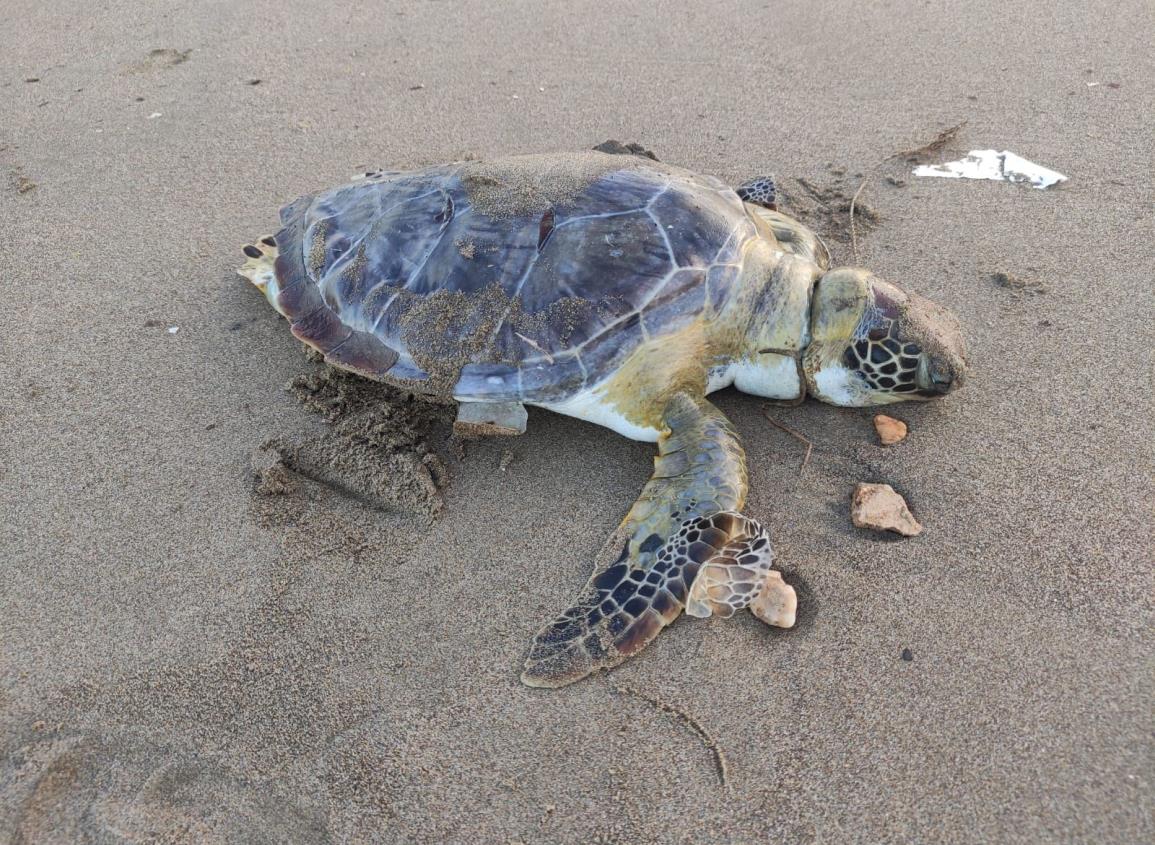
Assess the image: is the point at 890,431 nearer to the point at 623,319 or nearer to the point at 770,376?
the point at 770,376

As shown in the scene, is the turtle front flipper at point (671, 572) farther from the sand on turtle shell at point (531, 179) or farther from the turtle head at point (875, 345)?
the sand on turtle shell at point (531, 179)

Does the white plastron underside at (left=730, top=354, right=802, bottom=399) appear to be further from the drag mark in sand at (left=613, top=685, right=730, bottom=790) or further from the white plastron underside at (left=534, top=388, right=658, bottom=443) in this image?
the drag mark in sand at (left=613, top=685, right=730, bottom=790)

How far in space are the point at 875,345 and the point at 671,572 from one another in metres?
0.89

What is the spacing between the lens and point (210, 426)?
7.23 feet

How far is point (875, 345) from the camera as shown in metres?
2.04

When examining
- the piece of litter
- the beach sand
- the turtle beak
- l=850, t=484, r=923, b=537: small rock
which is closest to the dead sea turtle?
the turtle beak

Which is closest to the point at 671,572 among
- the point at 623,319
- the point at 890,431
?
the point at 623,319

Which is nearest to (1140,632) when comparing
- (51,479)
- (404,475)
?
(404,475)

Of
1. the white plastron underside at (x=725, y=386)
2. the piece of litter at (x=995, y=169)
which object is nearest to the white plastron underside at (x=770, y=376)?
the white plastron underside at (x=725, y=386)

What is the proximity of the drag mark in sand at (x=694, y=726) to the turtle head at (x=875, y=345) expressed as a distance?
1059 millimetres

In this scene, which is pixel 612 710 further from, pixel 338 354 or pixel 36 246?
pixel 36 246

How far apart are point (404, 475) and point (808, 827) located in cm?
128

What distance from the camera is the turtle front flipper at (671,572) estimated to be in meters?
1.66

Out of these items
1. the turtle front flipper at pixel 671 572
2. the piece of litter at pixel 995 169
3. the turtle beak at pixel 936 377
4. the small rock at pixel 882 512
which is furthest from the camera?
the piece of litter at pixel 995 169
